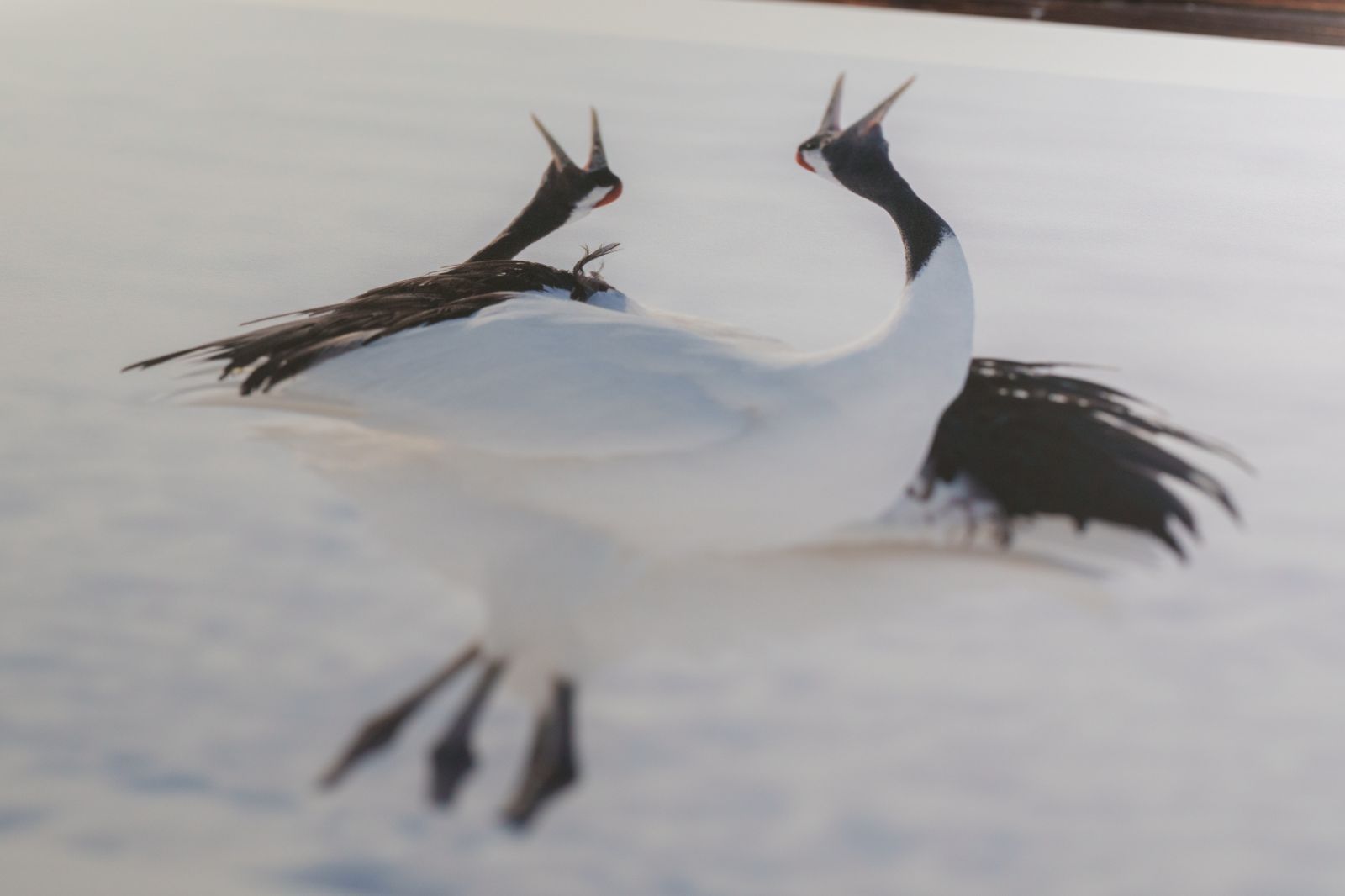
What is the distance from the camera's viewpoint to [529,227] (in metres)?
1.34

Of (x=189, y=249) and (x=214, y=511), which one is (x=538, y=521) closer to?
(x=214, y=511)

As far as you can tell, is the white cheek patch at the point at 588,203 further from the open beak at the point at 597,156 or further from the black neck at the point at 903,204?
the black neck at the point at 903,204

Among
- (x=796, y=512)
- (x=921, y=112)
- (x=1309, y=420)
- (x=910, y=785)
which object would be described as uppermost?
(x=921, y=112)

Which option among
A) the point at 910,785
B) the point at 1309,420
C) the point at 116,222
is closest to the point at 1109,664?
the point at 910,785

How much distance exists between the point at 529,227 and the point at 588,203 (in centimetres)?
9

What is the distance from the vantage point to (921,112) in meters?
1.61

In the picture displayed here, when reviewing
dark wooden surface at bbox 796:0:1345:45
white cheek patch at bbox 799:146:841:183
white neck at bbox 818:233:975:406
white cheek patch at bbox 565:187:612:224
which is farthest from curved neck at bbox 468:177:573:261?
dark wooden surface at bbox 796:0:1345:45

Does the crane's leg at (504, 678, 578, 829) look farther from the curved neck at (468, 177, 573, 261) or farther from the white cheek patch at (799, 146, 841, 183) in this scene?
the white cheek patch at (799, 146, 841, 183)

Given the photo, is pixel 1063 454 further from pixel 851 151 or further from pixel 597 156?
pixel 597 156

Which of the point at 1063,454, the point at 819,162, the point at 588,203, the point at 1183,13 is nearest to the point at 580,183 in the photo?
the point at 588,203

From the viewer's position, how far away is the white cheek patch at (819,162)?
4.62 ft

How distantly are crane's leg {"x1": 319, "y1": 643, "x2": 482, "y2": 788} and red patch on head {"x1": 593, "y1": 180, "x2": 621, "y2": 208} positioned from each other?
68cm

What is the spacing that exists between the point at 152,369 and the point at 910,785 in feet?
2.66

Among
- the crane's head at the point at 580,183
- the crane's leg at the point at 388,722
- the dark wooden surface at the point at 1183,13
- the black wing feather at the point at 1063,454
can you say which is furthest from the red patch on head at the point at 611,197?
the dark wooden surface at the point at 1183,13
